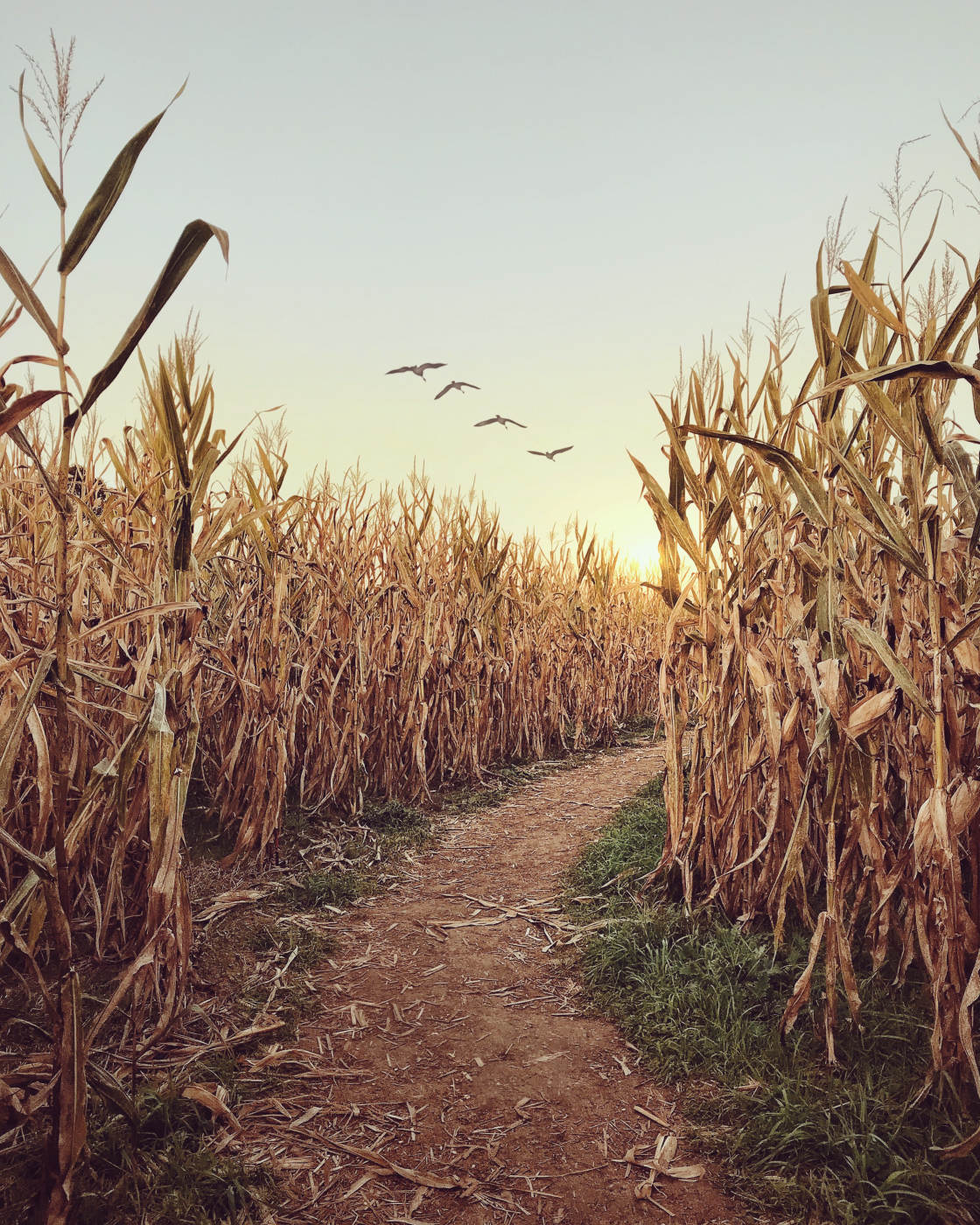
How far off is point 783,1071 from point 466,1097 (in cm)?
102

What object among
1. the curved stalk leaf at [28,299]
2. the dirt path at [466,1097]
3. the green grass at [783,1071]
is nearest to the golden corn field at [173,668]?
the curved stalk leaf at [28,299]

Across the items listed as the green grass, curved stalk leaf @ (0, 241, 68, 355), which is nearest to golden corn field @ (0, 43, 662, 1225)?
curved stalk leaf @ (0, 241, 68, 355)

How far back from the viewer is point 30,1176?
5.73 feet

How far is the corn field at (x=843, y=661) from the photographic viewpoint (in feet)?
6.39

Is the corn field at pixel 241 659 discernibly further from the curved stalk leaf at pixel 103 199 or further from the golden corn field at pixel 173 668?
the curved stalk leaf at pixel 103 199

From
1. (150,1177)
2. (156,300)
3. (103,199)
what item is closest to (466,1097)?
(150,1177)

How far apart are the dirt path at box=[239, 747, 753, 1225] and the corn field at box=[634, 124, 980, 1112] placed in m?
0.68

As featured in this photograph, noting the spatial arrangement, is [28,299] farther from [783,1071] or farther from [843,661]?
[783,1071]

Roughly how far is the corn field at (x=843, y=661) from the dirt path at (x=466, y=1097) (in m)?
0.68

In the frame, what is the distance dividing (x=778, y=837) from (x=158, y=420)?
3.04 m

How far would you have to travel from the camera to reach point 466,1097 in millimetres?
2352

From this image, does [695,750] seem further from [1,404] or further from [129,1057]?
[1,404]

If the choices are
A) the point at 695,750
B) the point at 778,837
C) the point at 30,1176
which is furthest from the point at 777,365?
the point at 30,1176

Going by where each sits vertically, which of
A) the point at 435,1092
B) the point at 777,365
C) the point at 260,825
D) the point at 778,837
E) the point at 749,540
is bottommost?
the point at 435,1092
